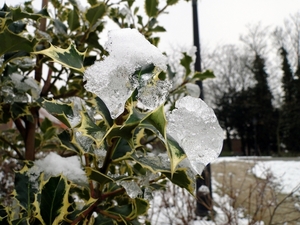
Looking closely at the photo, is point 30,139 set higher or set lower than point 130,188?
higher

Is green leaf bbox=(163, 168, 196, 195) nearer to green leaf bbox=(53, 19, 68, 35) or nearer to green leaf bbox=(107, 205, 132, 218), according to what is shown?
green leaf bbox=(107, 205, 132, 218)

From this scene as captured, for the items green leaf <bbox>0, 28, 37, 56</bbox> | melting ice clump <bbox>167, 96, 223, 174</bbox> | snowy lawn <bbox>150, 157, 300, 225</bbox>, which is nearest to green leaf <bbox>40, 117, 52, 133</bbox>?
green leaf <bbox>0, 28, 37, 56</bbox>

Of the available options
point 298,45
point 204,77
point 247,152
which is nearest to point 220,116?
point 247,152

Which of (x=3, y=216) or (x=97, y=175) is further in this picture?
(x=3, y=216)

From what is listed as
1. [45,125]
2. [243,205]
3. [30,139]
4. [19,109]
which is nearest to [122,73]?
[19,109]

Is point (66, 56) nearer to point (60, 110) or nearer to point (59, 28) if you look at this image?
point (60, 110)

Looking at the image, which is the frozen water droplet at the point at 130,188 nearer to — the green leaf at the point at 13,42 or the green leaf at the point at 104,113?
the green leaf at the point at 104,113
